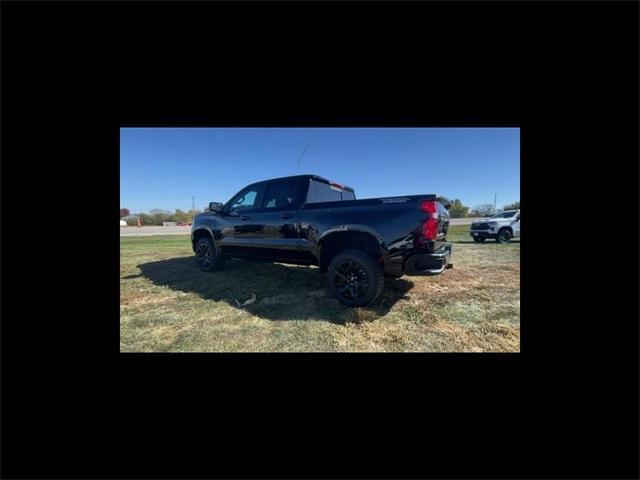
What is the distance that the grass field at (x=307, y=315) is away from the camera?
2.37 m

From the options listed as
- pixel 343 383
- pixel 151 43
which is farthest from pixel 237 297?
pixel 151 43

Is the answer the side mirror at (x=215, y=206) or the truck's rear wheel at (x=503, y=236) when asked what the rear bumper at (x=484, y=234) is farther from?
the side mirror at (x=215, y=206)

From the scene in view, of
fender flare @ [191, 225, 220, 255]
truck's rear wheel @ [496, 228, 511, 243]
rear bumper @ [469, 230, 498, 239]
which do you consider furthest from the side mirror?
truck's rear wheel @ [496, 228, 511, 243]

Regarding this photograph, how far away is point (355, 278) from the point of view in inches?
114

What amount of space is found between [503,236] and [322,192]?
836cm

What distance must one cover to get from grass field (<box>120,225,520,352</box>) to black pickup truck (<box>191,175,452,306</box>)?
17.5 inches

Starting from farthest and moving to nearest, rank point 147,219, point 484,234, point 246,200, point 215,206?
point 147,219, point 484,234, point 215,206, point 246,200

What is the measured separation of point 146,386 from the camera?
194 cm

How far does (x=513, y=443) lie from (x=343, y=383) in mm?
1256

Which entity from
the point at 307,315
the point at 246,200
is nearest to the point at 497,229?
the point at 307,315

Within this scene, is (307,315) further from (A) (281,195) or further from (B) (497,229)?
(B) (497,229)

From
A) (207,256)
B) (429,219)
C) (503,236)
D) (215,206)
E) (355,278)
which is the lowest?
(355,278)

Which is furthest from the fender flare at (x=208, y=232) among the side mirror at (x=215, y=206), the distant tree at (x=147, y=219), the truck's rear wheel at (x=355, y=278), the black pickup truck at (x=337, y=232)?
the distant tree at (x=147, y=219)
